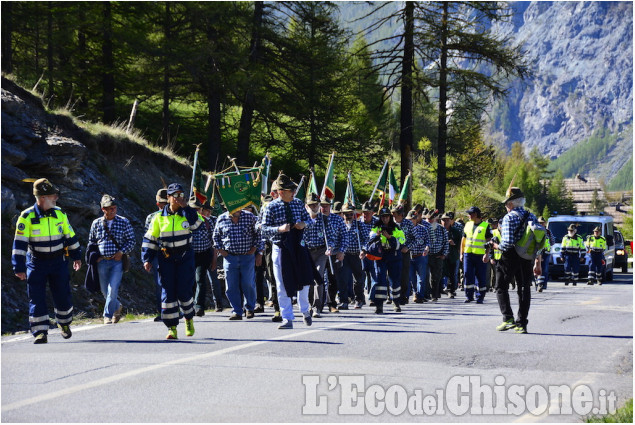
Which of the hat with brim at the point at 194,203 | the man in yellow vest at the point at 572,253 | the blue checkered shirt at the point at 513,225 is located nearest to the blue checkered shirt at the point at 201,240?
the hat with brim at the point at 194,203

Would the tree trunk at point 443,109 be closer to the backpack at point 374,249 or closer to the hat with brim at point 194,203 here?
the backpack at point 374,249

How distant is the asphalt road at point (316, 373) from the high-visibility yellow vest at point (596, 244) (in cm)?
1767

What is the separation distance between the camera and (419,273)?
2003 cm

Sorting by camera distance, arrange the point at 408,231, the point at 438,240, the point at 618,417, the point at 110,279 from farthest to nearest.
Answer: the point at 438,240 → the point at 408,231 → the point at 110,279 → the point at 618,417

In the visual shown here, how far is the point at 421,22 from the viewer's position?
31500 millimetres

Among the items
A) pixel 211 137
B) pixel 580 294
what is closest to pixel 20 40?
pixel 211 137

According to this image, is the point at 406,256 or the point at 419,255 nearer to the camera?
the point at 406,256

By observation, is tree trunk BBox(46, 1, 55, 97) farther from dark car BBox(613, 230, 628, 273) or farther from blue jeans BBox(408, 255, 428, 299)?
dark car BBox(613, 230, 628, 273)

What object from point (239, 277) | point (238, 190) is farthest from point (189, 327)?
point (238, 190)

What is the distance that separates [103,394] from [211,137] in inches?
927

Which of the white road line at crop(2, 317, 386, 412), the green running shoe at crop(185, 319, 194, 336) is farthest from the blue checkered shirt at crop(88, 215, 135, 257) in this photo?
the white road line at crop(2, 317, 386, 412)

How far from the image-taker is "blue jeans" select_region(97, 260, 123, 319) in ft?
47.1

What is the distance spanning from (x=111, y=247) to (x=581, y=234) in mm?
24022

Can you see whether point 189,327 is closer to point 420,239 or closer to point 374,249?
point 374,249
